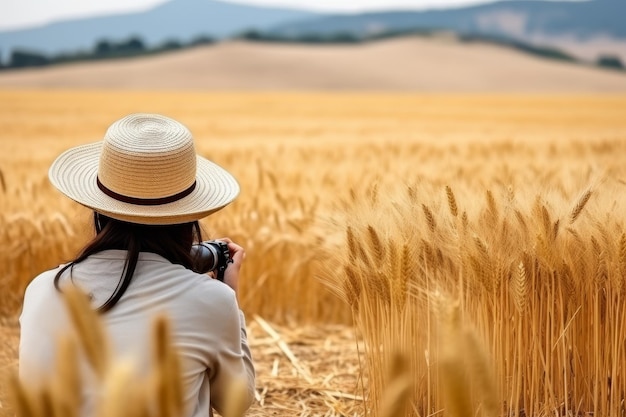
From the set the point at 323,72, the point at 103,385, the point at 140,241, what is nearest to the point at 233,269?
the point at 140,241

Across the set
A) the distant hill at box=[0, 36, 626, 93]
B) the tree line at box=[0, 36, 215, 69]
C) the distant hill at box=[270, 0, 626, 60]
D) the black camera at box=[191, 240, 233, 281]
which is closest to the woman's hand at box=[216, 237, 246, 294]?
the black camera at box=[191, 240, 233, 281]

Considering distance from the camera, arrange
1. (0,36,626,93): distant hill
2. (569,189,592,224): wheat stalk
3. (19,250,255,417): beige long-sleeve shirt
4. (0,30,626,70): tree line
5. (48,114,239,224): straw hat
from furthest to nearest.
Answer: (0,30,626,70): tree line < (0,36,626,93): distant hill < (569,189,592,224): wheat stalk < (48,114,239,224): straw hat < (19,250,255,417): beige long-sleeve shirt

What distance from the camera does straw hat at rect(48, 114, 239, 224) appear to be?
169cm

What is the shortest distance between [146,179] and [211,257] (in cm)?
31

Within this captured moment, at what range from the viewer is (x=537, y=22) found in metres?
173

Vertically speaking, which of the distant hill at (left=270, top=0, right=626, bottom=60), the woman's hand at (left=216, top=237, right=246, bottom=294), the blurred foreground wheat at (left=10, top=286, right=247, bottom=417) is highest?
the blurred foreground wheat at (left=10, top=286, right=247, bottom=417)

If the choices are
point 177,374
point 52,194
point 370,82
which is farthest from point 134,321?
point 370,82

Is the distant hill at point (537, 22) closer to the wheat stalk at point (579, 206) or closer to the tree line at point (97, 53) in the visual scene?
the tree line at point (97, 53)

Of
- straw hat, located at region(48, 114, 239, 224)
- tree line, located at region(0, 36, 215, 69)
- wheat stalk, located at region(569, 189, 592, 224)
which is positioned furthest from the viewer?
tree line, located at region(0, 36, 215, 69)

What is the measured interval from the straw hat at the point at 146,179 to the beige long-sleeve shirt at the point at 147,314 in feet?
0.34

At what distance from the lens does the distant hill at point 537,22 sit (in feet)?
474

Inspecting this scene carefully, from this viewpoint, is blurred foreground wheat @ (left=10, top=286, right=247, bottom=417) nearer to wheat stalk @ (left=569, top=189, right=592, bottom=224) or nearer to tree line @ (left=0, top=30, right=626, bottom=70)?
wheat stalk @ (left=569, top=189, right=592, bottom=224)

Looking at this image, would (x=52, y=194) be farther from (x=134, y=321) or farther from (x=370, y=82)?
(x=370, y=82)

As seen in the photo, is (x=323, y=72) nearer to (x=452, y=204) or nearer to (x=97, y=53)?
(x=97, y=53)
